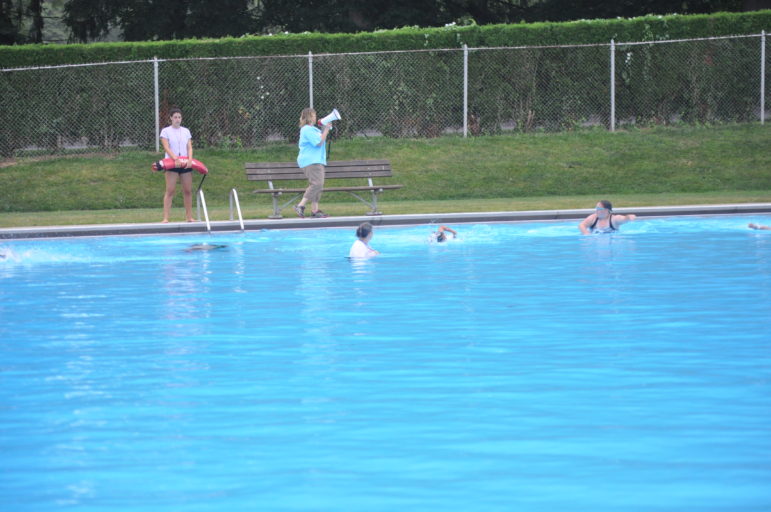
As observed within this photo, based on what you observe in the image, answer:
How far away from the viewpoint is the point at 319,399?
7102 mm

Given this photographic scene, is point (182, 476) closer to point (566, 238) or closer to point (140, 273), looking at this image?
point (140, 273)

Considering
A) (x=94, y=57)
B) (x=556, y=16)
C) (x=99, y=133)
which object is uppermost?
(x=556, y=16)

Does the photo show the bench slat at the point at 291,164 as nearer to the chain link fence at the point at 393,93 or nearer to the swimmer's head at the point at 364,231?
the chain link fence at the point at 393,93

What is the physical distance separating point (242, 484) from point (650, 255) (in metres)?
9.89

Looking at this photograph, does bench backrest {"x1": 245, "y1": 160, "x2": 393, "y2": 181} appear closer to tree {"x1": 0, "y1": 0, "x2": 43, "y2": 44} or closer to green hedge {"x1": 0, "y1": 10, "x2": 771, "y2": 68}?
green hedge {"x1": 0, "y1": 10, "x2": 771, "y2": 68}

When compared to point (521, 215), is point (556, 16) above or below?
above

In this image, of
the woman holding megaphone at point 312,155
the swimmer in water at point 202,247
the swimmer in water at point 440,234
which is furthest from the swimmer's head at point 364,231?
the woman holding megaphone at point 312,155

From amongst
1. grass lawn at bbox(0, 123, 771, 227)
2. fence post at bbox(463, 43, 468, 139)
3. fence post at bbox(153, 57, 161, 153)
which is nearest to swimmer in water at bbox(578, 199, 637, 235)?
grass lawn at bbox(0, 123, 771, 227)

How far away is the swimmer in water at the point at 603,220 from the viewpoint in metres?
16.4

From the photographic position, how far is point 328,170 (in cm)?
2122

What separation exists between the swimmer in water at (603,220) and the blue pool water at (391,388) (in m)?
2.77

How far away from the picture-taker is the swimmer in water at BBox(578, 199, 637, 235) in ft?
53.7

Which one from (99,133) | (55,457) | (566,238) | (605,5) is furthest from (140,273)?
(605,5)

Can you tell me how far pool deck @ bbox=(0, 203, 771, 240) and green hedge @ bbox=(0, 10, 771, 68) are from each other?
9.30 m
